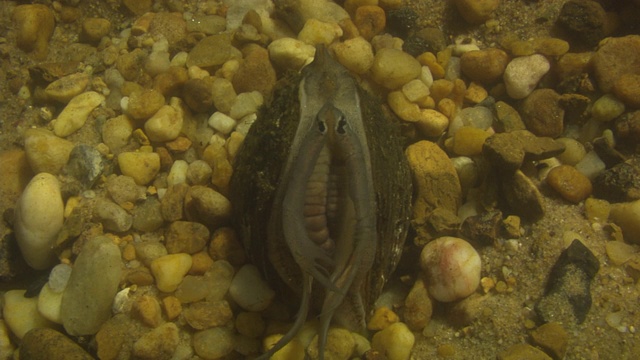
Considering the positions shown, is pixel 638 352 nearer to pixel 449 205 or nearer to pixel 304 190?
pixel 449 205

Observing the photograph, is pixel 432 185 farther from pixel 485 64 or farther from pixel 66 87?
pixel 66 87

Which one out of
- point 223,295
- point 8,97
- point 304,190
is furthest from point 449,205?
point 8,97

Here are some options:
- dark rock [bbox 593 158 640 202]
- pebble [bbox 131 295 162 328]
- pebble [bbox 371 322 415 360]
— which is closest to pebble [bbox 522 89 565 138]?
dark rock [bbox 593 158 640 202]

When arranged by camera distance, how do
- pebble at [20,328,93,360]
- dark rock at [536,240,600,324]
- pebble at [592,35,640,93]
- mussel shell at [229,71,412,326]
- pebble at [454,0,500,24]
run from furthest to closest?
1. pebble at [454,0,500,24]
2. pebble at [592,35,640,93]
3. dark rock at [536,240,600,324]
4. pebble at [20,328,93,360]
5. mussel shell at [229,71,412,326]

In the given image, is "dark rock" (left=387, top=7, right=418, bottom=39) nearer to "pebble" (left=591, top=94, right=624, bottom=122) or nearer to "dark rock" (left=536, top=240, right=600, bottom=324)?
"pebble" (left=591, top=94, right=624, bottom=122)

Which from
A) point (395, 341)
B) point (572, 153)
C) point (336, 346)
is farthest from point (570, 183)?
point (336, 346)

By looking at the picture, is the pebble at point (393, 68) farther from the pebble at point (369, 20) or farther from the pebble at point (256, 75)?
the pebble at point (256, 75)
